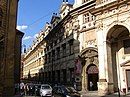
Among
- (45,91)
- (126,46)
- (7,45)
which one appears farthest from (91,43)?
(7,45)

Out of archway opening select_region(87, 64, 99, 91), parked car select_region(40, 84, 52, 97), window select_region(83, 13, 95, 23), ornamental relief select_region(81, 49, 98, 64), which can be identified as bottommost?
parked car select_region(40, 84, 52, 97)

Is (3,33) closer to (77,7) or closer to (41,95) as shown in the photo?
(41,95)

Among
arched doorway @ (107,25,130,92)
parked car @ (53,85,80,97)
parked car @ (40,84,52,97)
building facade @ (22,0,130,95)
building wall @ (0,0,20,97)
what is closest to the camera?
parked car @ (53,85,80,97)

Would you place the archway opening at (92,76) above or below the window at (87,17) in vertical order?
below

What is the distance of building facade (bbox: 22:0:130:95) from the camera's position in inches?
1165

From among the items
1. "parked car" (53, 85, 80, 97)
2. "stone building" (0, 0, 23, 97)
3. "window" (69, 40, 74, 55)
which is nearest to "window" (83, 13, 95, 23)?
"window" (69, 40, 74, 55)

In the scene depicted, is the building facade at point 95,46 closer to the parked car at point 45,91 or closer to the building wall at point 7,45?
the parked car at point 45,91

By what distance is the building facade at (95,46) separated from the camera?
97.1 ft

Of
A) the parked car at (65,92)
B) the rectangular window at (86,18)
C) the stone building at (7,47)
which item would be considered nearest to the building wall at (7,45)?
the stone building at (7,47)

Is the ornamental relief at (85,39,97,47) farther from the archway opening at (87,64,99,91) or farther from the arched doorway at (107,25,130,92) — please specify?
the arched doorway at (107,25,130,92)

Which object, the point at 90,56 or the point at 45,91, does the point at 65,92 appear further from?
the point at 90,56

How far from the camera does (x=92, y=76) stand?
3666 cm

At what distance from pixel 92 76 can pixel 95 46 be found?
495 centimetres

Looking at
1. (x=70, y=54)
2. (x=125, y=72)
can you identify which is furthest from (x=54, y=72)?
(x=125, y=72)
